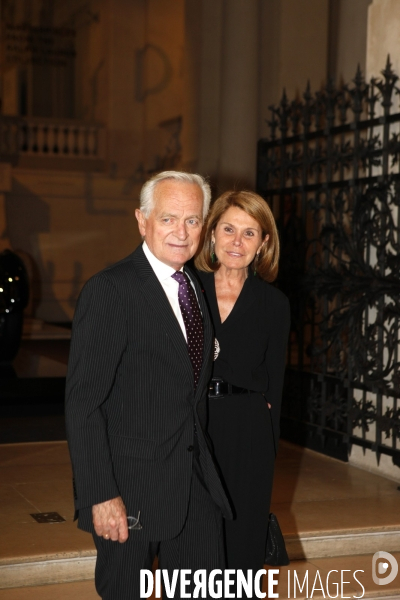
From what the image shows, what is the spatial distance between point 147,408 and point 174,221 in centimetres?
61

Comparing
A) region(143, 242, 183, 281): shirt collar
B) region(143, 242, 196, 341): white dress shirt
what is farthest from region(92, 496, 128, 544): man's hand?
region(143, 242, 183, 281): shirt collar

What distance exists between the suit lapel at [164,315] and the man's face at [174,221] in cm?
10

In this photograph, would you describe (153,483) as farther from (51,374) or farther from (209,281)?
(51,374)

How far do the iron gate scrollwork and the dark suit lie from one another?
3.70 m

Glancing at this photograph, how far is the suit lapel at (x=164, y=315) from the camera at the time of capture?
274 cm

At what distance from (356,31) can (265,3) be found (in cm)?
198

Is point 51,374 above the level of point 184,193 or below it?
below

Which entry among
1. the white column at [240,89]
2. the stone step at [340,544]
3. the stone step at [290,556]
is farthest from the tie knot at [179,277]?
the white column at [240,89]

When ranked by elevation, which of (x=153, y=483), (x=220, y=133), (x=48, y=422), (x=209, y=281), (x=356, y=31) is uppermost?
(x=356, y=31)

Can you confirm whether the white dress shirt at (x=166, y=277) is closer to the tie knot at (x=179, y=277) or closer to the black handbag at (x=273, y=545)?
the tie knot at (x=179, y=277)

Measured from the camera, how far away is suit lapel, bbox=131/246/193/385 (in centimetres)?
274

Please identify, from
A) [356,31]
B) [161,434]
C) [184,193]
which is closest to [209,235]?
[184,193]

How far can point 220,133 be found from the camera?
43.1 feet

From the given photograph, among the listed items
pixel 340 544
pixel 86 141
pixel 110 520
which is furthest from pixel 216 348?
pixel 86 141
